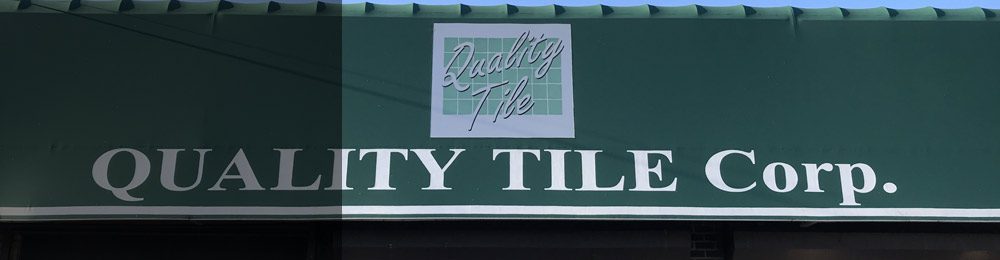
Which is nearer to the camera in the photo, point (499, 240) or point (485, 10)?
point (499, 240)

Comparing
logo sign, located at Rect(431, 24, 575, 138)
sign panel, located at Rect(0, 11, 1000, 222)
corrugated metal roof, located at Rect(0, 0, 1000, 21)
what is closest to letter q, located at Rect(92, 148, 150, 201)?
sign panel, located at Rect(0, 11, 1000, 222)

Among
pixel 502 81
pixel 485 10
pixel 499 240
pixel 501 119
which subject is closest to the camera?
pixel 501 119

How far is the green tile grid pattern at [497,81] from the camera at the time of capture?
5.70 metres

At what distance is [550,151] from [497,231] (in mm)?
692

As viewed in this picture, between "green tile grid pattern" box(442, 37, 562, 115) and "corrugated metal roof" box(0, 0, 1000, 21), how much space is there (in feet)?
0.75

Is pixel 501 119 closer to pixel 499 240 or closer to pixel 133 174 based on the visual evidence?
pixel 499 240

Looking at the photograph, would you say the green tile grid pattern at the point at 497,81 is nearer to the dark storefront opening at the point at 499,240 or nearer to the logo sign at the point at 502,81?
the logo sign at the point at 502,81

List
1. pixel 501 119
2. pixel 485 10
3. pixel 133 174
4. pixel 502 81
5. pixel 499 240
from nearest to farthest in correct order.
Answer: pixel 133 174
pixel 501 119
pixel 502 81
pixel 499 240
pixel 485 10

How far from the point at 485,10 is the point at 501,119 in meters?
0.81

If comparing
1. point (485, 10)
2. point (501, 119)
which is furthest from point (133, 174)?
point (485, 10)

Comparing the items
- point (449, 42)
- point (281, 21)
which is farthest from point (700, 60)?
point (281, 21)

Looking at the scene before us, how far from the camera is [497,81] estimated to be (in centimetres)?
579

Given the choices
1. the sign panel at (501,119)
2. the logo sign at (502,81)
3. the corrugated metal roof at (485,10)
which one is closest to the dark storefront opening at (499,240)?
the sign panel at (501,119)

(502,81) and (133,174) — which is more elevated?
(502,81)
